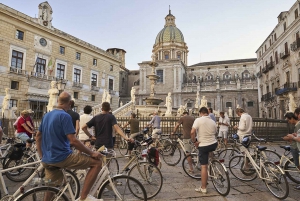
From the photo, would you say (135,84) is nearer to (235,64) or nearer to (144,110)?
(235,64)

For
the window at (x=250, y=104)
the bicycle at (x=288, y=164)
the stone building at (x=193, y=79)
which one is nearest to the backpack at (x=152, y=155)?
the bicycle at (x=288, y=164)

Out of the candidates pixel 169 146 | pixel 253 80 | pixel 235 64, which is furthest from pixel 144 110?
pixel 235 64

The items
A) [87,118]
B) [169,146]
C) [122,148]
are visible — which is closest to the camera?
[87,118]

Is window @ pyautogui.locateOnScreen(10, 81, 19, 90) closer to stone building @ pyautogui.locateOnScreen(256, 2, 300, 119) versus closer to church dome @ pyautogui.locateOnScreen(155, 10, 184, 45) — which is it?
stone building @ pyautogui.locateOnScreen(256, 2, 300, 119)

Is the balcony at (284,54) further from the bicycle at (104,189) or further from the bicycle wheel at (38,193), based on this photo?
the bicycle wheel at (38,193)

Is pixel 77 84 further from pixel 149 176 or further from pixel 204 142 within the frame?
pixel 204 142

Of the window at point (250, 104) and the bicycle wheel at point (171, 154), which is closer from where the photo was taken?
the bicycle wheel at point (171, 154)

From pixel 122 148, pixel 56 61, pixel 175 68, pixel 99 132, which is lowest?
pixel 122 148

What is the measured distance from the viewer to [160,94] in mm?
50625

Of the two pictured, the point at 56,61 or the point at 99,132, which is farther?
the point at 56,61

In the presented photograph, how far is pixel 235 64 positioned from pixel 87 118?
54165 mm

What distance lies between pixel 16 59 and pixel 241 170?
2662 centimetres

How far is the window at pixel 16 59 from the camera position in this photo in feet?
76.4

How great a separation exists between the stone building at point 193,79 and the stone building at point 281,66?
23.1ft
